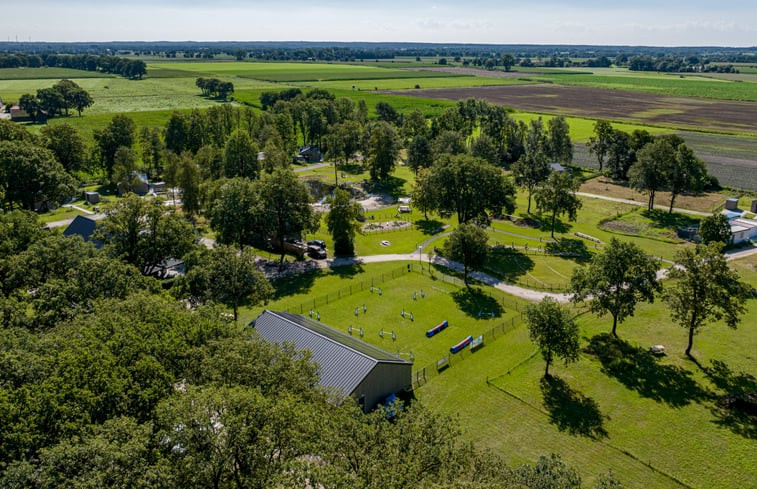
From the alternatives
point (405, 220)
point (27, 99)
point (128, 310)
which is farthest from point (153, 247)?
point (27, 99)

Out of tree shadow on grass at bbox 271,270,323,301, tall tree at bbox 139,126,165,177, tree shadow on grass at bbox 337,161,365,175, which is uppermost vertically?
tall tree at bbox 139,126,165,177

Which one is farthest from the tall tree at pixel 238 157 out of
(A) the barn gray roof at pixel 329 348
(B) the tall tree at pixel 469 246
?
(A) the barn gray roof at pixel 329 348

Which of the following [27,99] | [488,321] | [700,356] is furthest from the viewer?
[27,99]

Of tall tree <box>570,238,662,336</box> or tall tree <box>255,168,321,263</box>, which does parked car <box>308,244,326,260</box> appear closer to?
tall tree <box>255,168,321,263</box>

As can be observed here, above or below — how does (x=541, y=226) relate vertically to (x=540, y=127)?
below

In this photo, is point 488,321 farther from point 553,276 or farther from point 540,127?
point 540,127

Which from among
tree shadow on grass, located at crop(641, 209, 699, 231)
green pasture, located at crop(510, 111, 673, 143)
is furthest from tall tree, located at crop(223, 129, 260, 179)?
green pasture, located at crop(510, 111, 673, 143)

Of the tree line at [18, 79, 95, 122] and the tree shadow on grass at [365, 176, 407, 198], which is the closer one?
the tree shadow on grass at [365, 176, 407, 198]
